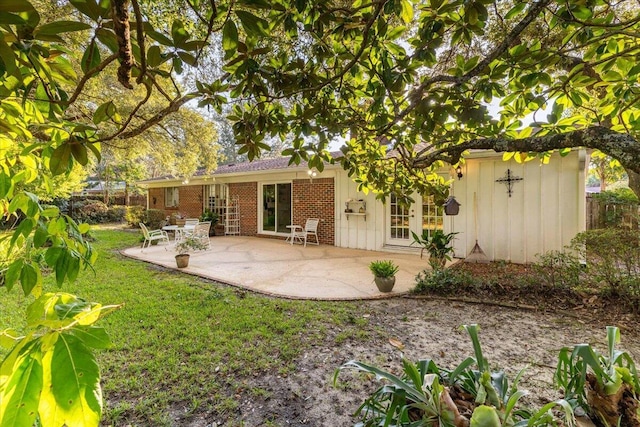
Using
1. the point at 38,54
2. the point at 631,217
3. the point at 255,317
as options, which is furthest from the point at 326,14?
the point at 631,217

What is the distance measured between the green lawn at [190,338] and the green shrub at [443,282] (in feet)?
4.93

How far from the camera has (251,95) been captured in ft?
6.52

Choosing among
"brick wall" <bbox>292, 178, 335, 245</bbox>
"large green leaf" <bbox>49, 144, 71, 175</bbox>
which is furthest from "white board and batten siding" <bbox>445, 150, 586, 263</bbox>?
"large green leaf" <bbox>49, 144, 71, 175</bbox>

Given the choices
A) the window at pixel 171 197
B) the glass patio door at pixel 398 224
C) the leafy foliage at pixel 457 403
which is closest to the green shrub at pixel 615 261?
the leafy foliage at pixel 457 403

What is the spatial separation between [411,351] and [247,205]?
10.7 m

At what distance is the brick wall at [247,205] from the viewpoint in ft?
40.9

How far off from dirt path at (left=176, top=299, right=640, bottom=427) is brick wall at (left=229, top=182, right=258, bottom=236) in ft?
29.0

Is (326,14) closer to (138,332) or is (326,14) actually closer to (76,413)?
(76,413)

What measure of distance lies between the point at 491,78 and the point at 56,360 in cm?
246

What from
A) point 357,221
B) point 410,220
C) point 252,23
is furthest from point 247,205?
point 252,23

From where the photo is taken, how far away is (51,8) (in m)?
3.93

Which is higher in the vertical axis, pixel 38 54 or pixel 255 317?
pixel 38 54

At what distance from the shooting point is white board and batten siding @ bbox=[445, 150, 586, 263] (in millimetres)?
6547

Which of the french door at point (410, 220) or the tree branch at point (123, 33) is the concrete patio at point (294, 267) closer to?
the french door at point (410, 220)
